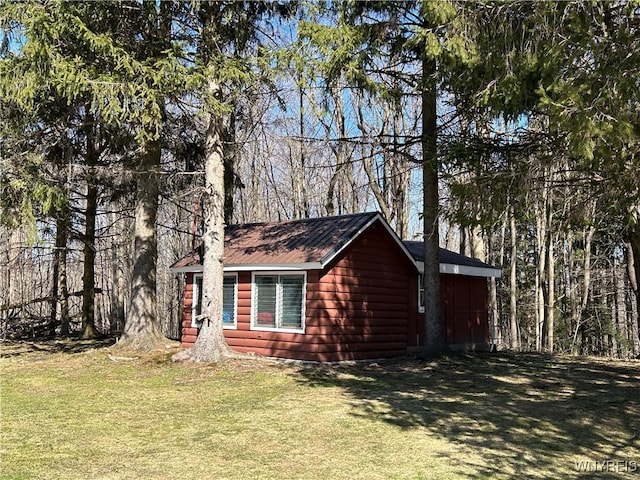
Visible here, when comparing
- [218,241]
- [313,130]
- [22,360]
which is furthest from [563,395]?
[313,130]

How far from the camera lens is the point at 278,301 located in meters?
12.2

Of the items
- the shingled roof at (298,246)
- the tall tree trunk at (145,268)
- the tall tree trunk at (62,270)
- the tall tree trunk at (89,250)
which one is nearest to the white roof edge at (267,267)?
the shingled roof at (298,246)

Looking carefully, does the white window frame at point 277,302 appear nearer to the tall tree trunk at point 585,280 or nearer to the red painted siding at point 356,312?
the red painted siding at point 356,312

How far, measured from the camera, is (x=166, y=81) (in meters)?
9.93

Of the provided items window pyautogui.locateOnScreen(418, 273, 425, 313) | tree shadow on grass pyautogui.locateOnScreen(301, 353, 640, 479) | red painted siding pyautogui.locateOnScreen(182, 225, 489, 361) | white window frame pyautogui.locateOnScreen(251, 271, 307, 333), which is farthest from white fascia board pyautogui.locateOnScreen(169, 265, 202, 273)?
window pyautogui.locateOnScreen(418, 273, 425, 313)

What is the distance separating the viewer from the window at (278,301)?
1184 centimetres

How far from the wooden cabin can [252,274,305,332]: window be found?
0.02 metres

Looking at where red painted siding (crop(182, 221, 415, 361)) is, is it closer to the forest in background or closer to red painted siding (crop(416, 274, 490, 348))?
red painted siding (crop(416, 274, 490, 348))

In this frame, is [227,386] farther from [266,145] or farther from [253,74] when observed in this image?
[266,145]

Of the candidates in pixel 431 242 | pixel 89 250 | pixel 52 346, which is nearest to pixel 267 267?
pixel 431 242

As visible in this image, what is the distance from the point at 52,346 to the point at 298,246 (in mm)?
7954

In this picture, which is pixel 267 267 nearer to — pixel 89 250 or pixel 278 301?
pixel 278 301

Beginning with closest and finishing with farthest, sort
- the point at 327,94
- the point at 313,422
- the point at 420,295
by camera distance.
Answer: the point at 313,422
the point at 327,94
the point at 420,295

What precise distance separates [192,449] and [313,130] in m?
18.9
